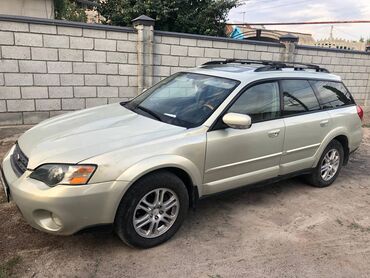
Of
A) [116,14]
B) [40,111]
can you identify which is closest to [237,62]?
[40,111]

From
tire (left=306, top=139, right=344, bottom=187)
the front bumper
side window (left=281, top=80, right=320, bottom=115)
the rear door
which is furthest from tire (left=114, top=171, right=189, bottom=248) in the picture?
tire (left=306, top=139, right=344, bottom=187)

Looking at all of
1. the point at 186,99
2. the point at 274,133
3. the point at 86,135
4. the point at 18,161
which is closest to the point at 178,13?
the point at 186,99

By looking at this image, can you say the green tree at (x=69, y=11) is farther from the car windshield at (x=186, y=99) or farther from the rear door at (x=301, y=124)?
the rear door at (x=301, y=124)

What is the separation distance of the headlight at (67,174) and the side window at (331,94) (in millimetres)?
3172

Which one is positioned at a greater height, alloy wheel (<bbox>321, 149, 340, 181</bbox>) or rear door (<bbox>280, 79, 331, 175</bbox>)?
rear door (<bbox>280, 79, 331, 175</bbox>)

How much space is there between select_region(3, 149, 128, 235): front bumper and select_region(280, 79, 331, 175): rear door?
216 cm

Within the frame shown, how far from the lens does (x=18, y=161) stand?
306 centimetres

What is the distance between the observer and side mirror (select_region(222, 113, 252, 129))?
3.27 metres

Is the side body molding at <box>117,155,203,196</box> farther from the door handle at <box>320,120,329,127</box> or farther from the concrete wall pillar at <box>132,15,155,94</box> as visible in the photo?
the concrete wall pillar at <box>132,15,155,94</box>

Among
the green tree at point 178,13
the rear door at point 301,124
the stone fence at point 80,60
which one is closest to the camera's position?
the rear door at point 301,124

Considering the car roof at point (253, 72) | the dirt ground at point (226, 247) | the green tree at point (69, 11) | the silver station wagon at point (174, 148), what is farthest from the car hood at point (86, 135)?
the green tree at point (69, 11)

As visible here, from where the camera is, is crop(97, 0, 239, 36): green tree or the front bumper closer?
the front bumper

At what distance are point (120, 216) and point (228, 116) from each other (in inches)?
53.2

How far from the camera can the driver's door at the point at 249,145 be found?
134 inches
